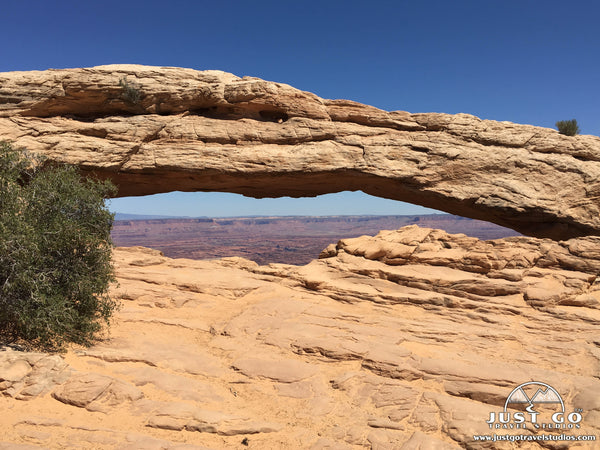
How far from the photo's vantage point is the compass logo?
8.41m

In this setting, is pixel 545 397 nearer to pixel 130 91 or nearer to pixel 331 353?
pixel 331 353

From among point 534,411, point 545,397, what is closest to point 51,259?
point 534,411

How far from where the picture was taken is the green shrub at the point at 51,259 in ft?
32.2

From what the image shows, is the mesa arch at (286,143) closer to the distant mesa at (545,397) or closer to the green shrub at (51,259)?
the green shrub at (51,259)

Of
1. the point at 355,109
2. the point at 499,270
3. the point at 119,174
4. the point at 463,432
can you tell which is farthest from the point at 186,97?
the point at 463,432

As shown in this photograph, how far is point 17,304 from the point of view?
32.3 ft

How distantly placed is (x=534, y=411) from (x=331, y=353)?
17.1 ft

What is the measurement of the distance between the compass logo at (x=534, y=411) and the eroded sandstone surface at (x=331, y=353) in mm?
214

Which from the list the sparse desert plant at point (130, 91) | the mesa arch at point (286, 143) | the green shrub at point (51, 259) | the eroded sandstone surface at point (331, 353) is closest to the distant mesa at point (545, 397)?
the eroded sandstone surface at point (331, 353)

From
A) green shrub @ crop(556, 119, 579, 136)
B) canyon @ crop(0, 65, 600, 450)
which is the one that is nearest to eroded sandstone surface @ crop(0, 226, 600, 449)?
canyon @ crop(0, 65, 600, 450)

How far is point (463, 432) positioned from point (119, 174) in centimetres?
1804

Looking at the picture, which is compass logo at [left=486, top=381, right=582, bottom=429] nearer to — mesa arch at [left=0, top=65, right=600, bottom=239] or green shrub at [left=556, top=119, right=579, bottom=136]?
mesa arch at [left=0, top=65, right=600, bottom=239]

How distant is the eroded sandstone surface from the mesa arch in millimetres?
→ 3075

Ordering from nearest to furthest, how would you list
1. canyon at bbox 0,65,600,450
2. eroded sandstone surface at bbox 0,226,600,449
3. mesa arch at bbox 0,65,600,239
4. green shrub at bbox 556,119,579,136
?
eroded sandstone surface at bbox 0,226,600,449, canyon at bbox 0,65,600,450, mesa arch at bbox 0,65,600,239, green shrub at bbox 556,119,579,136
